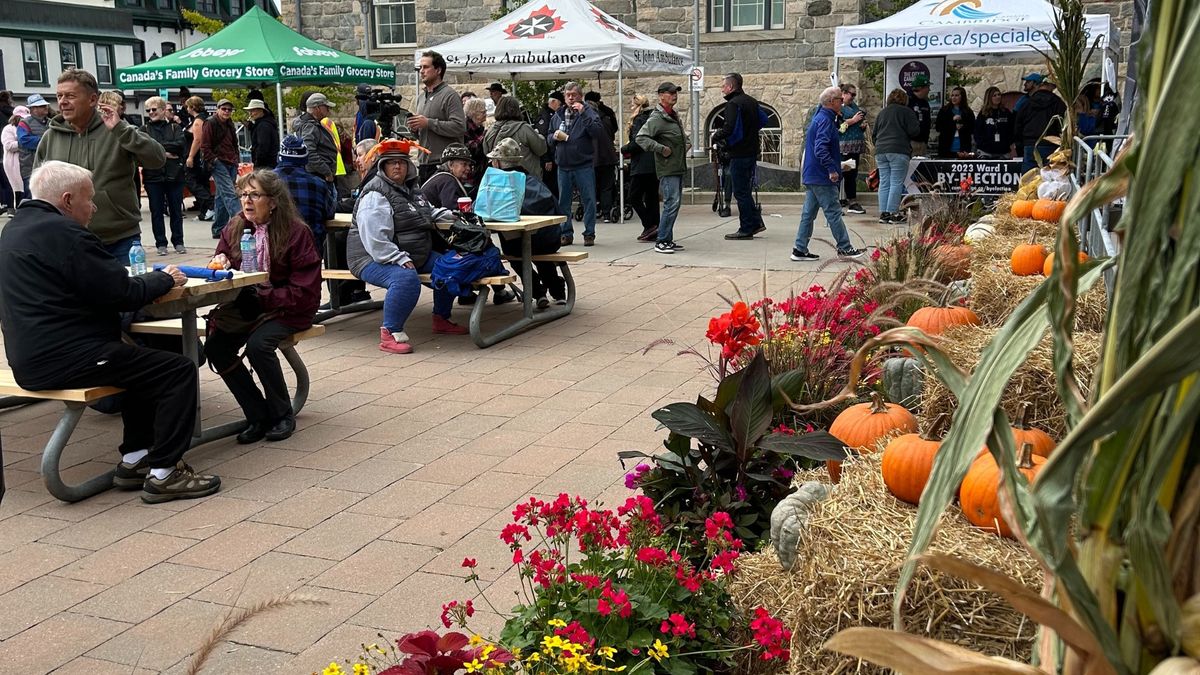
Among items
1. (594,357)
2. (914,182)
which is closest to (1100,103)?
(914,182)

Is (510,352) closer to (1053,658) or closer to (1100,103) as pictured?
(1053,658)

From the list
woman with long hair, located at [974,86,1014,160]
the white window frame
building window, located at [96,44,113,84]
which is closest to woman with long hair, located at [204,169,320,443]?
woman with long hair, located at [974,86,1014,160]

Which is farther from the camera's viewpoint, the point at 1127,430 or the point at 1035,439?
the point at 1035,439

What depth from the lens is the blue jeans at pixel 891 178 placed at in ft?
47.9

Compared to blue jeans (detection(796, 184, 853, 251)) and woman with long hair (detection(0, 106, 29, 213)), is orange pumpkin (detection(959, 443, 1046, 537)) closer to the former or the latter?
blue jeans (detection(796, 184, 853, 251))

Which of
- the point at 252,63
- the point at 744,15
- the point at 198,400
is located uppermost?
the point at 744,15

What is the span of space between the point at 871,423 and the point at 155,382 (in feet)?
10.1

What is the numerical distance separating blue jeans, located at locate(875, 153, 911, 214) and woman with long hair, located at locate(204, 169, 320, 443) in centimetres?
1012

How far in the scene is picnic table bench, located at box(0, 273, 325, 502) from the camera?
15.9ft

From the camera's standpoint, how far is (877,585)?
2.33 metres

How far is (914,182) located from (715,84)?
7.17 meters

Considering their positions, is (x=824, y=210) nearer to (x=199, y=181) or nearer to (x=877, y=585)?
(x=877, y=585)

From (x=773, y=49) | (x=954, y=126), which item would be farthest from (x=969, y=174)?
(x=773, y=49)

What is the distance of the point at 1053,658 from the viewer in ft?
4.73
